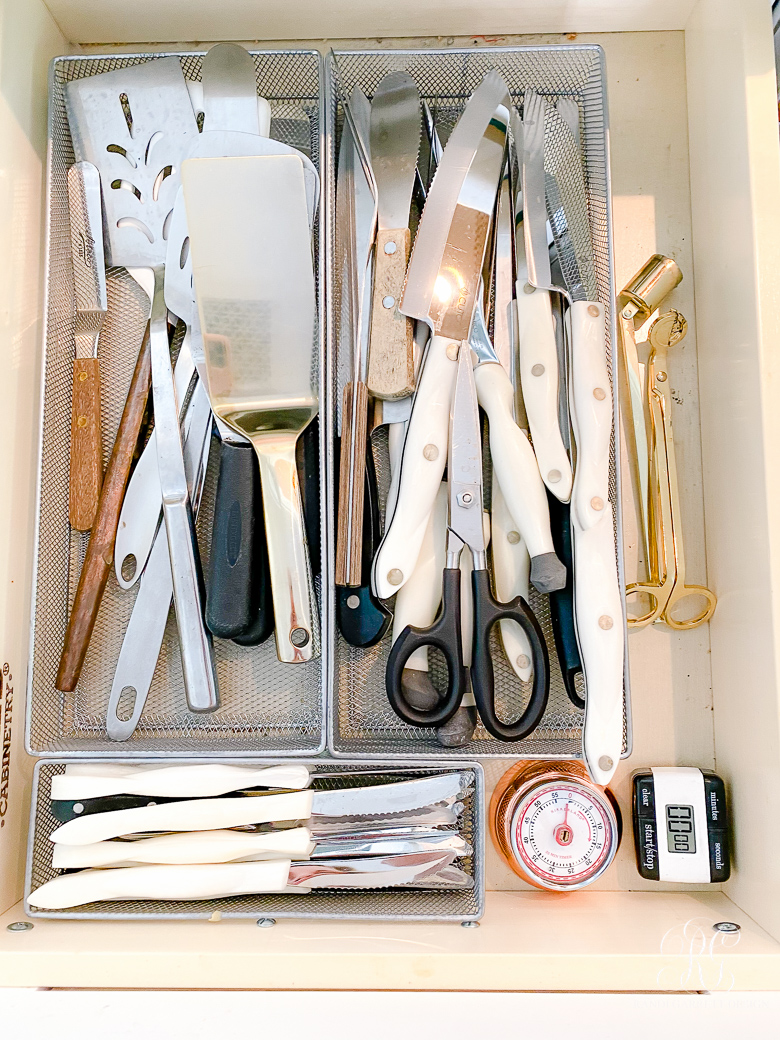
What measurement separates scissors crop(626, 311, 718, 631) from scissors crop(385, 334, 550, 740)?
13 cm

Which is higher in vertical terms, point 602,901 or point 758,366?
point 758,366

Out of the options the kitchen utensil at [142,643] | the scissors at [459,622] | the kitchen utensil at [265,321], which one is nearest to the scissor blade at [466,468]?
the scissors at [459,622]

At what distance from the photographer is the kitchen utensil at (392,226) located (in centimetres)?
64

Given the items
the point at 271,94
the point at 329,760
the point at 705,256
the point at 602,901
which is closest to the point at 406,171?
the point at 271,94

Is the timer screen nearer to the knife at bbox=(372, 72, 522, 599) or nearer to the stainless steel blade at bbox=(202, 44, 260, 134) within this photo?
the knife at bbox=(372, 72, 522, 599)

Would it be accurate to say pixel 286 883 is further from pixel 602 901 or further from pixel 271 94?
pixel 271 94

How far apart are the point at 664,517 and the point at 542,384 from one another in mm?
160

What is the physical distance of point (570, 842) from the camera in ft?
2.04

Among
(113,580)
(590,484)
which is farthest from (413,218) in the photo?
(113,580)

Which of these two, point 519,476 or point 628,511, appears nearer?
point 519,476

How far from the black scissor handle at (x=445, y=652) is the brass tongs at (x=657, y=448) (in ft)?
0.54

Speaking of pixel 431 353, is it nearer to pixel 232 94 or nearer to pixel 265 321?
pixel 265 321

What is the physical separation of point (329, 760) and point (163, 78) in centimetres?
56

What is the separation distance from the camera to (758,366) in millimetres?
601
